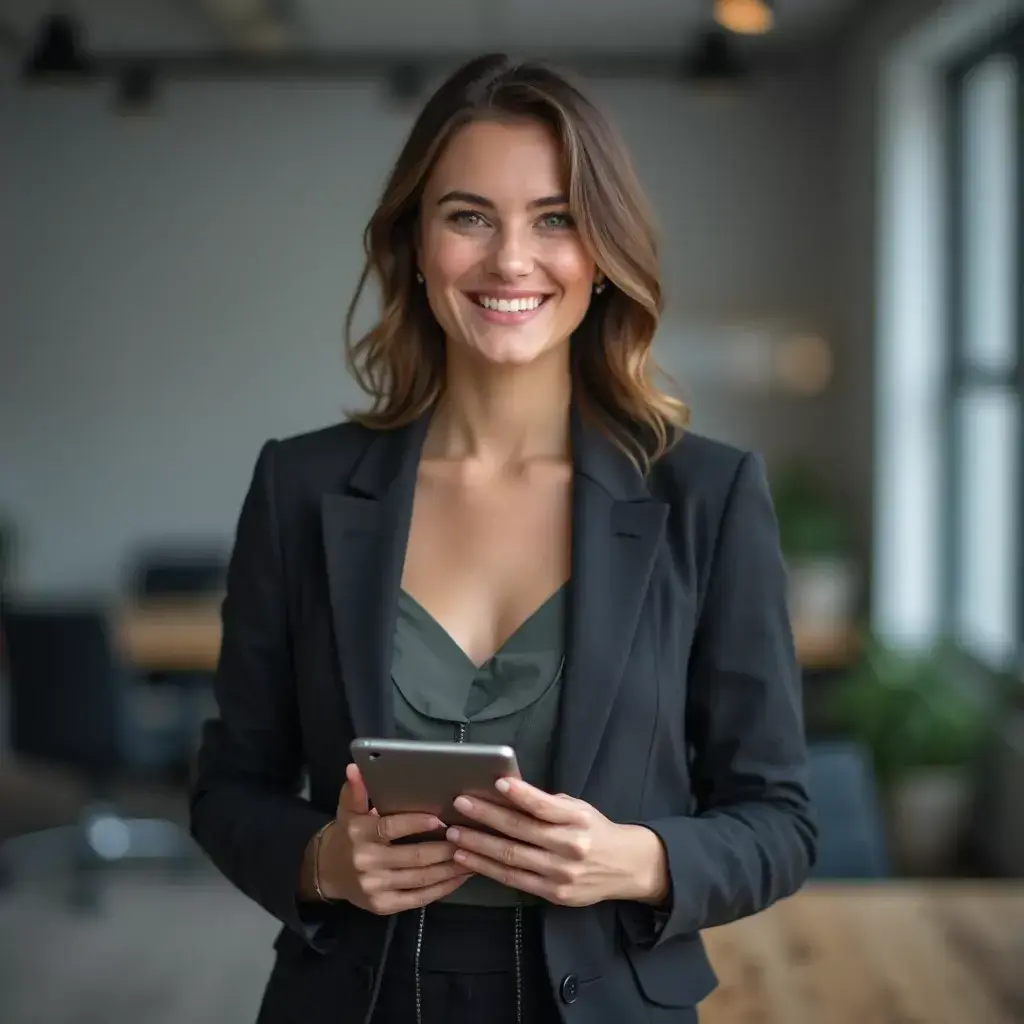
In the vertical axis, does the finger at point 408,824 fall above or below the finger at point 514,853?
above

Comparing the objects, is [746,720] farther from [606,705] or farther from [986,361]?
[986,361]

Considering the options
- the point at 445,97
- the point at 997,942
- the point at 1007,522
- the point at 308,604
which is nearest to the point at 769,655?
the point at 308,604

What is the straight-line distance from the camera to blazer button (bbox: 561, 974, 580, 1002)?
1.20 meters

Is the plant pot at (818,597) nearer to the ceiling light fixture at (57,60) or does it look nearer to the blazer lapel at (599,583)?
the ceiling light fixture at (57,60)

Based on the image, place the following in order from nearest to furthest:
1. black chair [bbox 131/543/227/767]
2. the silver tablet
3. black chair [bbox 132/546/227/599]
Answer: the silver tablet
black chair [bbox 131/543/227/767]
black chair [bbox 132/546/227/599]

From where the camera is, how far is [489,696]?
1212mm

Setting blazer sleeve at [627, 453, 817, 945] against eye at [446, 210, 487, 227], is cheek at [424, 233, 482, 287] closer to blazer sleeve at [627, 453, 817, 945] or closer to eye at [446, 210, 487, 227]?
eye at [446, 210, 487, 227]

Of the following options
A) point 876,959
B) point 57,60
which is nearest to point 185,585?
point 57,60

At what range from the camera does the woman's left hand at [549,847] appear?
1097 mm

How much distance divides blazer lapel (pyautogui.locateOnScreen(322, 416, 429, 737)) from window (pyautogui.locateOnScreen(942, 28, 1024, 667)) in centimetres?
331

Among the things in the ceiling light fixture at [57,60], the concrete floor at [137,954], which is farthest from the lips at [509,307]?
the ceiling light fixture at [57,60]

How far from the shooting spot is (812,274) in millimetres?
6168

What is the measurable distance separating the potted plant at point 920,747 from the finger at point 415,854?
3213 millimetres

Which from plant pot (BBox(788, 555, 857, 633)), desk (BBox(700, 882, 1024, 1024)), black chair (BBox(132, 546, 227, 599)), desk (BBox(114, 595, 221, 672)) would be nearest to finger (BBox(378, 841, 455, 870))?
desk (BBox(700, 882, 1024, 1024))
